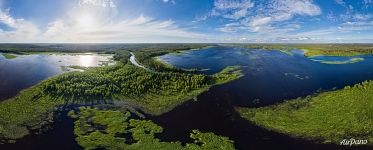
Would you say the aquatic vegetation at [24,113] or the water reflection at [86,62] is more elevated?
the water reflection at [86,62]

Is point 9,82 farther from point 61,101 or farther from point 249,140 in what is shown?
point 249,140

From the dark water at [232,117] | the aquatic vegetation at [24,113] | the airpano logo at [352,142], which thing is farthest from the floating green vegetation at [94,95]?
the airpano logo at [352,142]

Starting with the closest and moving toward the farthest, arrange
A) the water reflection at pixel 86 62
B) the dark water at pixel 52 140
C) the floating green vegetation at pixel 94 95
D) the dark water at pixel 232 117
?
the dark water at pixel 52 140 → the dark water at pixel 232 117 → the floating green vegetation at pixel 94 95 → the water reflection at pixel 86 62

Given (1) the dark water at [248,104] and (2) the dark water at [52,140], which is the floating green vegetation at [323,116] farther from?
(2) the dark water at [52,140]

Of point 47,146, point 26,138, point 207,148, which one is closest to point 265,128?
point 207,148

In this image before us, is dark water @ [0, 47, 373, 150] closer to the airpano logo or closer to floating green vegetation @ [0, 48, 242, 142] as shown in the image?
the airpano logo

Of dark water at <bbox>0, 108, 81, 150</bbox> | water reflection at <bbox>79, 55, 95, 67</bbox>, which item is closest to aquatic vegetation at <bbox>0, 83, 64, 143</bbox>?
dark water at <bbox>0, 108, 81, 150</bbox>
